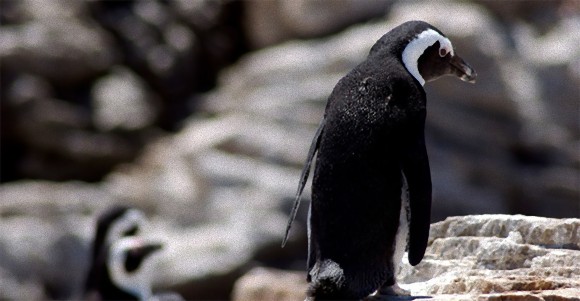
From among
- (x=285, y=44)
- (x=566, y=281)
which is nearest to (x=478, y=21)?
(x=285, y=44)

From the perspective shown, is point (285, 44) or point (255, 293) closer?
point (255, 293)

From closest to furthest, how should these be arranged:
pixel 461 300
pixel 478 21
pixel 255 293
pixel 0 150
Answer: pixel 461 300 → pixel 255 293 → pixel 478 21 → pixel 0 150

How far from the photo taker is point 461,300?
3.92 metres

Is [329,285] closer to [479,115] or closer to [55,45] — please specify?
[479,115]

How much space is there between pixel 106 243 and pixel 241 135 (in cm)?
407

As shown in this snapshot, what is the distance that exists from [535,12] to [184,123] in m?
4.50

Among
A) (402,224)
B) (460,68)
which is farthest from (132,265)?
(402,224)

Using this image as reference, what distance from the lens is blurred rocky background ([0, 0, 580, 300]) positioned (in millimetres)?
13164

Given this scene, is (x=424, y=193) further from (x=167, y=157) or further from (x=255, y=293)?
(x=167, y=157)

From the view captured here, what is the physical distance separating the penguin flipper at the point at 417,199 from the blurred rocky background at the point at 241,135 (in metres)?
8.43

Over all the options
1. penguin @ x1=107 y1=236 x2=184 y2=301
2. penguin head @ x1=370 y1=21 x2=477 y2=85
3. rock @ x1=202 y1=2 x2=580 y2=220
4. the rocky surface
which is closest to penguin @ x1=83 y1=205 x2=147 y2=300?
penguin @ x1=107 y1=236 x2=184 y2=301

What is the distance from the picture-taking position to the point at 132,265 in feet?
30.7

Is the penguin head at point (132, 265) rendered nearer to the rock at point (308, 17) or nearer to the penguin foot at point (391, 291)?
the penguin foot at point (391, 291)

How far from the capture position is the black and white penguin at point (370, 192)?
13.3 feet
